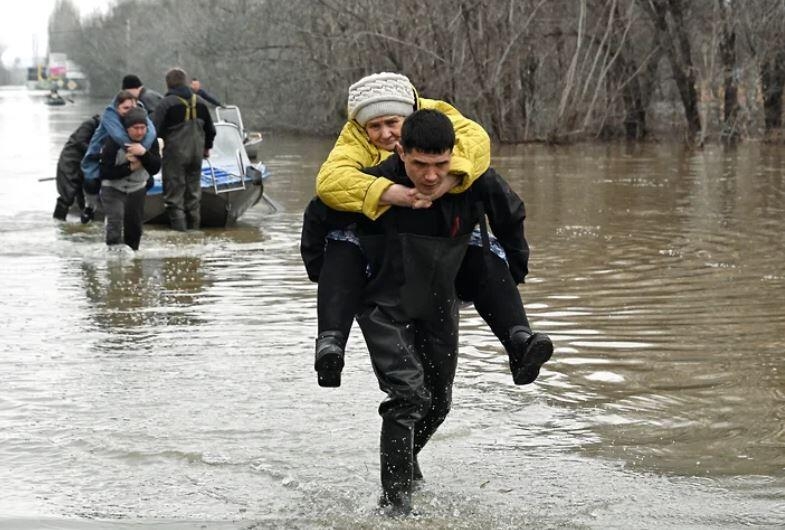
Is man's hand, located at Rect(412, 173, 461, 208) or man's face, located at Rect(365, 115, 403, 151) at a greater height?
man's face, located at Rect(365, 115, 403, 151)

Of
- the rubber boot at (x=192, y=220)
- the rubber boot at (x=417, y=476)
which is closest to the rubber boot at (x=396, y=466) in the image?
the rubber boot at (x=417, y=476)

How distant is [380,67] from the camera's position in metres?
37.7

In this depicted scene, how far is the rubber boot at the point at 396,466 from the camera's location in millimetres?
5465

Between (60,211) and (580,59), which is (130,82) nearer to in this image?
(60,211)

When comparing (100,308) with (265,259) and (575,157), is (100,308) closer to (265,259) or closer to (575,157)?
(265,259)

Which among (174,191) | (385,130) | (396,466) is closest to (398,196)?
(385,130)

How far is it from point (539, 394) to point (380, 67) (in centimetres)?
3057

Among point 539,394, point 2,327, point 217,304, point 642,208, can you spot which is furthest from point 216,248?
point 539,394

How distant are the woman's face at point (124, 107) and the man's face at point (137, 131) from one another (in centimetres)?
19

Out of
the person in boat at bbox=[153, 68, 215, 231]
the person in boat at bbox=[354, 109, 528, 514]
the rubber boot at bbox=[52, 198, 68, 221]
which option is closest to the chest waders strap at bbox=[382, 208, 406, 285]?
the person in boat at bbox=[354, 109, 528, 514]

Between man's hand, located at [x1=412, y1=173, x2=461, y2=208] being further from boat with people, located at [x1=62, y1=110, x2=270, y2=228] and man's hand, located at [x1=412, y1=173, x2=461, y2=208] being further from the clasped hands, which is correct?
boat with people, located at [x1=62, y1=110, x2=270, y2=228]

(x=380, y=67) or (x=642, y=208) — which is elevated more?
(x=380, y=67)

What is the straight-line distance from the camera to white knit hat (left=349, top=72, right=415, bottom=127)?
217 inches

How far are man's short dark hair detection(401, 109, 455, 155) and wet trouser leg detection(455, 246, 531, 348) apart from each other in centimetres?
61
